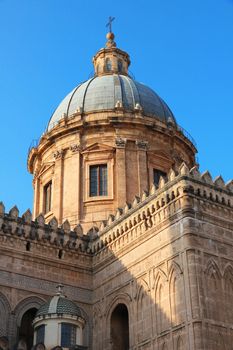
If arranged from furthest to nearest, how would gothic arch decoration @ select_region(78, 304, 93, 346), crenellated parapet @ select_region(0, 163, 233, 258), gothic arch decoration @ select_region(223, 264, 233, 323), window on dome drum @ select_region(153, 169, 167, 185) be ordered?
1. window on dome drum @ select_region(153, 169, 167, 185)
2. gothic arch decoration @ select_region(78, 304, 93, 346)
3. crenellated parapet @ select_region(0, 163, 233, 258)
4. gothic arch decoration @ select_region(223, 264, 233, 323)

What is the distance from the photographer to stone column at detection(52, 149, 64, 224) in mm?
31375

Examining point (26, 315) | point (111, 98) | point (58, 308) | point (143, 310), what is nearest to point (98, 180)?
point (111, 98)

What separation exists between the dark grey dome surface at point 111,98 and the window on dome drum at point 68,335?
14.2m

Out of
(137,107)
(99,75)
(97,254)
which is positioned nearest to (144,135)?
(137,107)

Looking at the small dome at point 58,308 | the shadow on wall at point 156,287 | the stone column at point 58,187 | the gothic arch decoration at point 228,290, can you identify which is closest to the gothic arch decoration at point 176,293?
the shadow on wall at point 156,287

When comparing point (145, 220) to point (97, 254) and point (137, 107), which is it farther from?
point (137, 107)

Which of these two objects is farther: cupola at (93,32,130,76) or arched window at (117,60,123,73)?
arched window at (117,60,123,73)

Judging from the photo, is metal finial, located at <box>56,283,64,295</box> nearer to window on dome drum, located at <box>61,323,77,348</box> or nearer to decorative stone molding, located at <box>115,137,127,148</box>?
window on dome drum, located at <box>61,323,77,348</box>

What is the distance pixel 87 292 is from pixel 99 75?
1525cm

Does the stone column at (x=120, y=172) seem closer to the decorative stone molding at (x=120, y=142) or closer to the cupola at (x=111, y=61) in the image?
the decorative stone molding at (x=120, y=142)

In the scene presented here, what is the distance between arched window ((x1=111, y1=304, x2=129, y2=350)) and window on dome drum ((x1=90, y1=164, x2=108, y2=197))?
24.6 feet

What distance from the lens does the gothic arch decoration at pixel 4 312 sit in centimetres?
2347

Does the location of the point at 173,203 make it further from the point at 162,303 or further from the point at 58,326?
the point at 58,326

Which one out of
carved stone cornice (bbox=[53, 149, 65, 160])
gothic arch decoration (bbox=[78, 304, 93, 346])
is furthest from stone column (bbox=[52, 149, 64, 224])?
gothic arch decoration (bbox=[78, 304, 93, 346])
